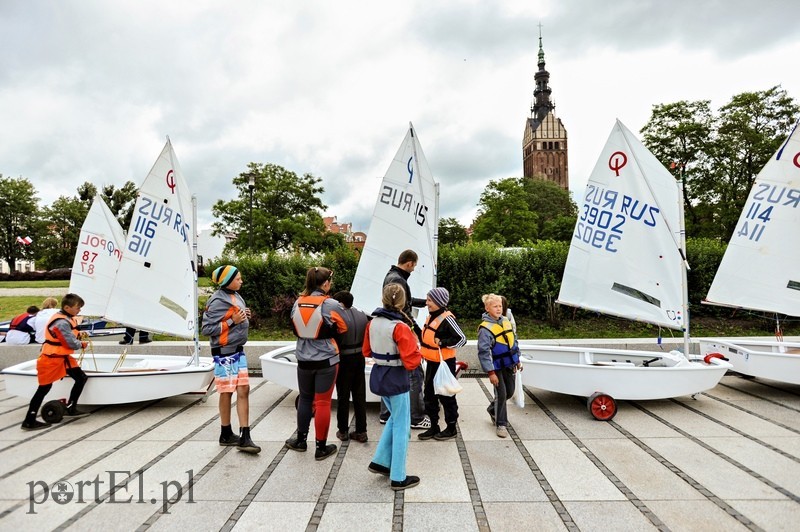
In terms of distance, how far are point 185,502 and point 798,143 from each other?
8.33 m

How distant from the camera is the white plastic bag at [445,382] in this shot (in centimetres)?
439

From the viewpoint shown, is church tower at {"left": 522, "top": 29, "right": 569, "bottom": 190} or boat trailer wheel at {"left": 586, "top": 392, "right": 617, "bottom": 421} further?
church tower at {"left": 522, "top": 29, "right": 569, "bottom": 190}

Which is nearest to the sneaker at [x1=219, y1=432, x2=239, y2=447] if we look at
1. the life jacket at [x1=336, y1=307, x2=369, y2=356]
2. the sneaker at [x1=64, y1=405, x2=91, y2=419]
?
the life jacket at [x1=336, y1=307, x2=369, y2=356]

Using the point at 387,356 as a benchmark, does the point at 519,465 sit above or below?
below

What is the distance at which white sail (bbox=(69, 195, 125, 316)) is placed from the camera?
35.5 ft

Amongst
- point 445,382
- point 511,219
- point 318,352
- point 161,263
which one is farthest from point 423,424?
point 511,219

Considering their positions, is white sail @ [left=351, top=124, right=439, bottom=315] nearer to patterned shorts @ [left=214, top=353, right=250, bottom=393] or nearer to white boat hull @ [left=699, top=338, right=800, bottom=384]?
patterned shorts @ [left=214, top=353, right=250, bottom=393]

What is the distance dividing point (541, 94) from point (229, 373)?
96625 mm

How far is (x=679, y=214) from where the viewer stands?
19.9 ft

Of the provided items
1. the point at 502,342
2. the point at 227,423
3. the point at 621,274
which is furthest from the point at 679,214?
the point at 227,423

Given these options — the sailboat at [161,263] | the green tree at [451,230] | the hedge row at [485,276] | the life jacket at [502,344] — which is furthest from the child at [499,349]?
the green tree at [451,230]

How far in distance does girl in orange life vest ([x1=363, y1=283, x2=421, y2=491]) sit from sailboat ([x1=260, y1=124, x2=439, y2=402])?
9.09ft

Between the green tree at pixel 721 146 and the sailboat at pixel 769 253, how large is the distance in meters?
16.4

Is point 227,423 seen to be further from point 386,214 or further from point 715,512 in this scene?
point 715,512
